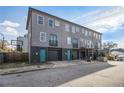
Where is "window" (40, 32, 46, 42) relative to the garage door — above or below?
above

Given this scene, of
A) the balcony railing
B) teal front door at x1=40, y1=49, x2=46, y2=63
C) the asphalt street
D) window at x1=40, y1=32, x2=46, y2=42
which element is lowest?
the asphalt street

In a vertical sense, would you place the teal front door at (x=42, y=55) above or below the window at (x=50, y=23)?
below

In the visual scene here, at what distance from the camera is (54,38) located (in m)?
18.3

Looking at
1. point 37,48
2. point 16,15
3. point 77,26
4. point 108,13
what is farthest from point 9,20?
point 77,26

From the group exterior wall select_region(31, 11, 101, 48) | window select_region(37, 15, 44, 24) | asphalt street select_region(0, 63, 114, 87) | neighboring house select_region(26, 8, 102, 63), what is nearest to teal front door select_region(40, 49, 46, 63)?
neighboring house select_region(26, 8, 102, 63)

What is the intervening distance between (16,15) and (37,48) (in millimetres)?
4848

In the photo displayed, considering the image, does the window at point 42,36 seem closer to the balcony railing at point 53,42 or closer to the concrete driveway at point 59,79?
the balcony railing at point 53,42

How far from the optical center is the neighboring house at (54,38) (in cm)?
1595

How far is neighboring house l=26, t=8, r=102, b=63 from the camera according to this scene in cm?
1595

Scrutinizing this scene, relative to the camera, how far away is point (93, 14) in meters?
11.3

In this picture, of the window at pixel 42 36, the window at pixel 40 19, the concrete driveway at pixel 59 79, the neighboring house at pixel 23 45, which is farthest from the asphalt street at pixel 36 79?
the neighboring house at pixel 23 45

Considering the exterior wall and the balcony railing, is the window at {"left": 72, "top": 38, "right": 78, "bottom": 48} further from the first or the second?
the balcony railing

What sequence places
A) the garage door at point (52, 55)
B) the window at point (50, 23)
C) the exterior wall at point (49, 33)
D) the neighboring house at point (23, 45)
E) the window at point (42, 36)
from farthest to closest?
the neighboring house at point (23, 45) → the garage door at point (52, 55) → the window at point (50, 23) → the window at point (42, 36) → the exterior wall at point (49, 33)
